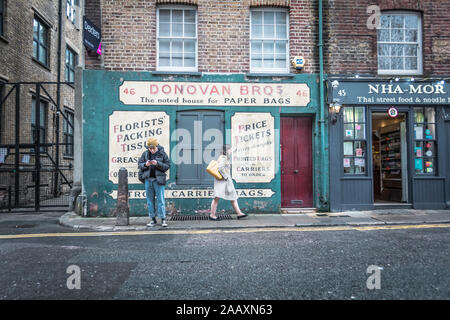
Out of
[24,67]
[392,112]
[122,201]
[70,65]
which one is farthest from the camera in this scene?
[70,65]

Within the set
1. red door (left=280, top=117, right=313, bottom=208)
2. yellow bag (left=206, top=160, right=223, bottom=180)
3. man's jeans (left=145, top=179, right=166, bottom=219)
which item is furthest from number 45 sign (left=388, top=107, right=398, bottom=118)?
man's jeans (left=145, top=179, right=166, bottom=219)

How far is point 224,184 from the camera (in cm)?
808

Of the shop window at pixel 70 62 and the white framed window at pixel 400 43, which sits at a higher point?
the shop window at pixel 70 62

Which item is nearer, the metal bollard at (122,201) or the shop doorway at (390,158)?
the metal bollard at (122,201)

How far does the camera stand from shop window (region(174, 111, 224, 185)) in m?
9.02

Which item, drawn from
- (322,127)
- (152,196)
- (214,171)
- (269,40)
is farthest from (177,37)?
(322,127)

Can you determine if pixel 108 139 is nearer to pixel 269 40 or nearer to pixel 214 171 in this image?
pixel 214 171

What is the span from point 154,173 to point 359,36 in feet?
23.6

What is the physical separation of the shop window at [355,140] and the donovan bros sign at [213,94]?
1404 mm

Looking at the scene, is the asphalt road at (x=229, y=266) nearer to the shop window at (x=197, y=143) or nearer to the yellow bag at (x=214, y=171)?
the yellow bag at (x=214, y=171)

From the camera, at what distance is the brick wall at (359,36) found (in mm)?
9469

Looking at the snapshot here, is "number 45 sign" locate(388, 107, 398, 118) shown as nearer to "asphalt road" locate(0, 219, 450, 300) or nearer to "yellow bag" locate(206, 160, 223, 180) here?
"asphalt road" locate(0, 219, 450, 300)

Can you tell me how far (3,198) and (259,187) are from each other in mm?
8666

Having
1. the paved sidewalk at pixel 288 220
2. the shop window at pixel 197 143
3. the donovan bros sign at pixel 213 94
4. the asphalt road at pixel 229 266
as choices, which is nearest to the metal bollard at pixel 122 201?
the paved sidewalk at pixel 288 220
